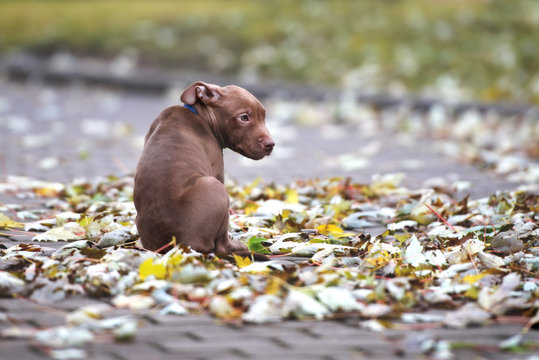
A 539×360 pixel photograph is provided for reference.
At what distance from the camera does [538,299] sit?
3006 millimetres

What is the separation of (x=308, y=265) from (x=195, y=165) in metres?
0.75

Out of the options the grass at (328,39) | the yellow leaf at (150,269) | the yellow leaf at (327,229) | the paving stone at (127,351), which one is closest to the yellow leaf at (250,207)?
the yellow leaf at (327,229)

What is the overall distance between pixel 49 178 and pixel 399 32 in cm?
1015

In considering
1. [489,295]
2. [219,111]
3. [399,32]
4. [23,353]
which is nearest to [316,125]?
[399,32]

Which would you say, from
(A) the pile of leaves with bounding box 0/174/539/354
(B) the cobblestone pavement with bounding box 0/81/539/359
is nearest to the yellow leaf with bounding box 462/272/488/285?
(A) the pile of leaves with bounding box 0/174/539/354

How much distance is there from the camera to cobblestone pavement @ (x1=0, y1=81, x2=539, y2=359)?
8.43ft

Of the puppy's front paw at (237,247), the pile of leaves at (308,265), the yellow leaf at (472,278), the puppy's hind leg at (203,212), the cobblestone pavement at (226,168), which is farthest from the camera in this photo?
the puppy's front paw at (237,247)

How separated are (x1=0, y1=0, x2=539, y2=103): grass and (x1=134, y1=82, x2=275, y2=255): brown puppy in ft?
26.2

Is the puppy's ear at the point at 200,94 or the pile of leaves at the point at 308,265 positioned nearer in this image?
the pile of leaves at the point at 308,265

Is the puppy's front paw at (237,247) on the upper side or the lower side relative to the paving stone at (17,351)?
upper

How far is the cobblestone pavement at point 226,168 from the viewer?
101 inches

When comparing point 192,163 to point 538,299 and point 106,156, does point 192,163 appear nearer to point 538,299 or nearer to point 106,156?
point 538,299

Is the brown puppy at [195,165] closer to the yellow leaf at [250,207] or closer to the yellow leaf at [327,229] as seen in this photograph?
the yellow leaf at [327,229]

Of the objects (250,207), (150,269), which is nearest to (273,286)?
(150,269)
